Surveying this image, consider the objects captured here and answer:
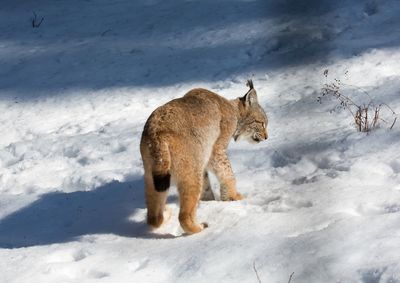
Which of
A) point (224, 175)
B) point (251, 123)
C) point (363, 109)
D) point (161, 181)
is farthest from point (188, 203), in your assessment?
point (363, 109)

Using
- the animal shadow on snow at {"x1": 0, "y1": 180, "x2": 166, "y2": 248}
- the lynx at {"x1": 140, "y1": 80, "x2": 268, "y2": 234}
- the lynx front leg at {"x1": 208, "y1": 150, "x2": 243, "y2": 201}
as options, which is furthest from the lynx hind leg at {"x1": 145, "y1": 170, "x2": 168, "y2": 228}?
the lynx front leg at {"x1": 208, "y1": 150, "x2": 243, "y2": 201}

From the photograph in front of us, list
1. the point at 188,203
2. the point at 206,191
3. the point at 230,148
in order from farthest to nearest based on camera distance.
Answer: the point at 230,148 < the point at 206,191 < the point at 188,203

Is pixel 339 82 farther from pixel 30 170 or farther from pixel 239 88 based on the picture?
pixel 30 170

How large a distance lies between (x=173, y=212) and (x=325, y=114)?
2561mm

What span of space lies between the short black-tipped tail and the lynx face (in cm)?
180

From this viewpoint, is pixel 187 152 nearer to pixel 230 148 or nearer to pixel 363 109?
pixel 230 148

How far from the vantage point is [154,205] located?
5691 mm

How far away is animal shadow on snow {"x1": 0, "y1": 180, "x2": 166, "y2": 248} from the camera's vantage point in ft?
19.0

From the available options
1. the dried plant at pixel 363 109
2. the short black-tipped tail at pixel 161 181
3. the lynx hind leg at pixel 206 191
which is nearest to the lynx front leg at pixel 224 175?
the lynx hind leg at pixel 206 191

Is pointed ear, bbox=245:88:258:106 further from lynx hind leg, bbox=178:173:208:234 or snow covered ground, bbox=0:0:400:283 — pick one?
lynx hind leg, bbox=178:173:208:234

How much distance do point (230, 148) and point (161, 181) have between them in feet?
7.86

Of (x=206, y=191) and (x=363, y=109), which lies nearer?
(x=206, y=191)

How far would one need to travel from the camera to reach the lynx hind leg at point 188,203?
540 centimetres

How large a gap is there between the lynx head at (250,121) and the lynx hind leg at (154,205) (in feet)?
5.06
